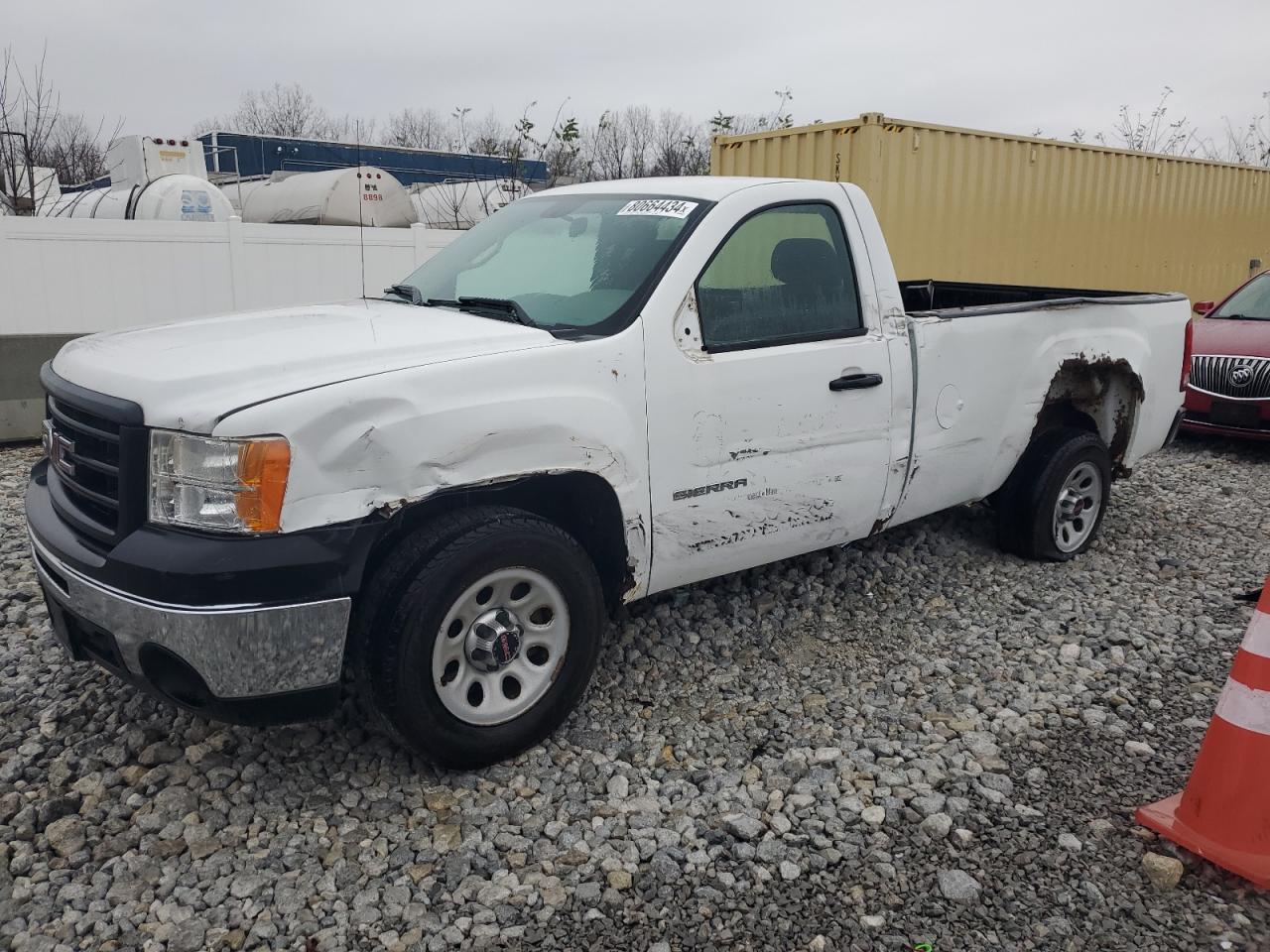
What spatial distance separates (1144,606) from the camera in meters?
4.94

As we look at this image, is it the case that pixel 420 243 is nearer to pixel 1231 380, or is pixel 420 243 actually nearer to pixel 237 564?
pixel 1231 380

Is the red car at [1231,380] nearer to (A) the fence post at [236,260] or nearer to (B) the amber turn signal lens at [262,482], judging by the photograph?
(B) the amber turn signal lens at [262,482]

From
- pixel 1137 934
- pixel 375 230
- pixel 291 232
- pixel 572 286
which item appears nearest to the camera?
pixel 1137 934

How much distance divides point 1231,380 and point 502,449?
7.39m

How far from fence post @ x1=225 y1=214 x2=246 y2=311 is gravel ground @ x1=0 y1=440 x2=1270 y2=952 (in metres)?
6.83

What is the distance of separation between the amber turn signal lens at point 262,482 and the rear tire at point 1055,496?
3824 mm

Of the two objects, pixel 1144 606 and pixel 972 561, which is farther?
pixel 972 561

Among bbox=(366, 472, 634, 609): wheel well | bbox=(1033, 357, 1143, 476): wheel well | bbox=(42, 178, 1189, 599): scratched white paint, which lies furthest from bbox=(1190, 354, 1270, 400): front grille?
bbox=(366, 472, 634, 609): wheel well

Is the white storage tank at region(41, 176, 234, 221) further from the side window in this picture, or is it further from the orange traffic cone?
the orange traffic cone

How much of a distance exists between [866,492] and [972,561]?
1527mm

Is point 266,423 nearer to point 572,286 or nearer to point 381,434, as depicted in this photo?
point 381,434

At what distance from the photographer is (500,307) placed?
3713mm

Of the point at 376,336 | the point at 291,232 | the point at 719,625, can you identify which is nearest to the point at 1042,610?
the point at 719,625

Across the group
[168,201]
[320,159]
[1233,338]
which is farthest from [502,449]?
[320,159]
